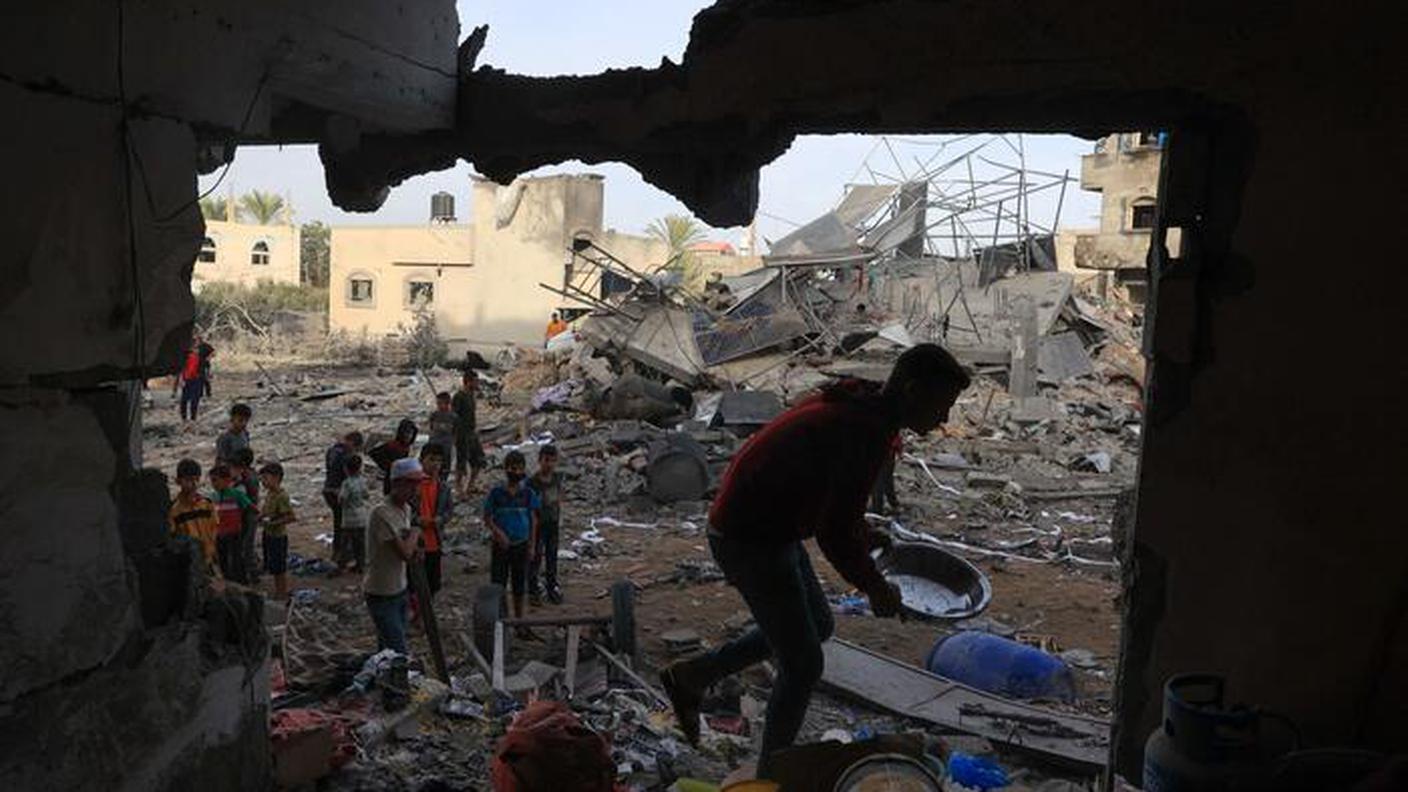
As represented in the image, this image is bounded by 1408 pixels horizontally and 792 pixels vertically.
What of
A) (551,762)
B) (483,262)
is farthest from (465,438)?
(483,262)

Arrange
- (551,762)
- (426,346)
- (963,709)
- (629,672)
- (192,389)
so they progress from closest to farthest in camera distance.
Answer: (551,762) → (963,709) → (629,672) → (192,389) → (426,346)

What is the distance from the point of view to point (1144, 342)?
359cm

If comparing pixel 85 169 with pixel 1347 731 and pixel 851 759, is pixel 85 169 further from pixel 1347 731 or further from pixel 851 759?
pixel 1347 731

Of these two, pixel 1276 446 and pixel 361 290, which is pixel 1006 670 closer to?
pixel 1276 446

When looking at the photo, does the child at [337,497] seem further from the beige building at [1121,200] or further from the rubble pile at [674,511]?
the beige building at [1121,200]

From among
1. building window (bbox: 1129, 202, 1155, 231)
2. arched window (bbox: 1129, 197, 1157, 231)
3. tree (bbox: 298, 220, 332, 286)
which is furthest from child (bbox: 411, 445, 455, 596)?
tree (bbox: 298, 220, 332, 286)

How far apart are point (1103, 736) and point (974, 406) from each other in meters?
13.6

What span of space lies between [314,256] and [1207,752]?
45161 mm

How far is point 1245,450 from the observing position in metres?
3.33

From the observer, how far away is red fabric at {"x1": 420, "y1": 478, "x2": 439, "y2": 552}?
7.41 meters

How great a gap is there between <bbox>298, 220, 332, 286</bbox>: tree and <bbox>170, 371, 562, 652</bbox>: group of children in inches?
1412

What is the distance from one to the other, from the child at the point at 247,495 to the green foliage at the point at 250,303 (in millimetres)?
22135

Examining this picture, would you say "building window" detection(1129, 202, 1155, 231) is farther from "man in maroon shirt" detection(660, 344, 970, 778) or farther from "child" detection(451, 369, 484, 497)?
"man in maroon shirt" detection(660, 344, 970, 778)

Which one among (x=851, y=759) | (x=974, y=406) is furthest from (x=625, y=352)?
(x=851, y=759)
